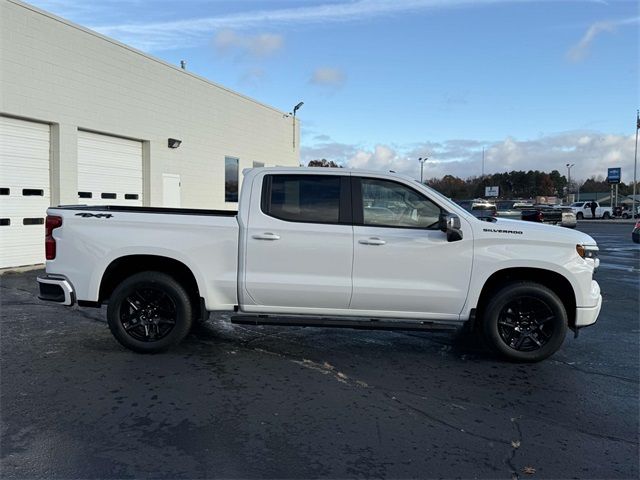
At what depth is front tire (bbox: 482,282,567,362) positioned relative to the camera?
5.37m

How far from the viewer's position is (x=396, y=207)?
556 cm

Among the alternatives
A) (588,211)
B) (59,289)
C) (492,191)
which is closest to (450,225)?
(59,289)

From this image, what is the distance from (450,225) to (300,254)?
152cm

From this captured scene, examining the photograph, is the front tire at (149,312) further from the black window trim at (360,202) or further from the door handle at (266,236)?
the black window trim at (360,202)

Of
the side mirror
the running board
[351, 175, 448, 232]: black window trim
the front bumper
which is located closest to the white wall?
the running board

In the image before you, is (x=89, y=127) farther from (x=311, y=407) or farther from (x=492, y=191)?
(x=492, y=191)

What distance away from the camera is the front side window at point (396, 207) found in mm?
5500

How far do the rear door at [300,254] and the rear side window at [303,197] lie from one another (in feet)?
0.03

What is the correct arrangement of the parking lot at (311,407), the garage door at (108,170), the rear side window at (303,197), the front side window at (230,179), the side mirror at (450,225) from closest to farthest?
the parking lot at (311,407), the side mirror at (450,225), the rear side window at (303,197), the garage door at (108,170), the front side window at (230,179)

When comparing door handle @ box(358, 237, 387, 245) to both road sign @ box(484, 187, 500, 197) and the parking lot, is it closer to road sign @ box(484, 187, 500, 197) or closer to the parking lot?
the parking lot

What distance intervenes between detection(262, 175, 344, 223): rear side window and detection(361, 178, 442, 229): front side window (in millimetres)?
326

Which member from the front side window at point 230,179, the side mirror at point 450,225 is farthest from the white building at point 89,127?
the side mirror at point 450,225

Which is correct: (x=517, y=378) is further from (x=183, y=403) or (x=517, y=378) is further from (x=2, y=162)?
(x=2, y=162)

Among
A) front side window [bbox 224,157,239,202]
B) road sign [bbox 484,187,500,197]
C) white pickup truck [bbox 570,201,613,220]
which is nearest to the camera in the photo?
front side window [bbox 224,157,239,202]
